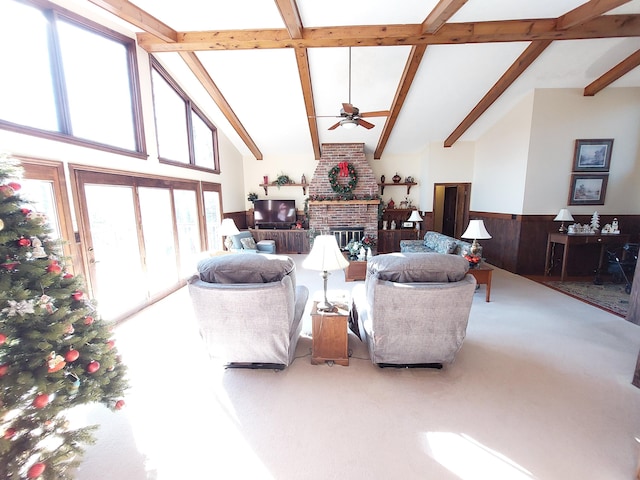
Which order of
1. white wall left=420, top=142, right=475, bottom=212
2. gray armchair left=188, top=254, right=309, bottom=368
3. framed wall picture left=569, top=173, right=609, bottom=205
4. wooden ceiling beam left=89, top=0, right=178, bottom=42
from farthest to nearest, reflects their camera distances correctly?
white wall left=420, top=142, right=475, bottom=212 → framed wall picture left=569, top=173, right=609, bottom=205 → wooden ceiling beam left=89, top=0, right=178, bottom=42 → gray armchair left=188, top=254, right=309, bottom=368

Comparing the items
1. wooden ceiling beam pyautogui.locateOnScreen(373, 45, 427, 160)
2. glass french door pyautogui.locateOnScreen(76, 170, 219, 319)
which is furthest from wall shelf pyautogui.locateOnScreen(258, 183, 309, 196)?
glass french door pyautogui.locateOnScreen(76, 170, 219, 319)

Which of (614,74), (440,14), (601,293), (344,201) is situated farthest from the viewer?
(344,201)

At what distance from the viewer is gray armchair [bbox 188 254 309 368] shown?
2.05 metres

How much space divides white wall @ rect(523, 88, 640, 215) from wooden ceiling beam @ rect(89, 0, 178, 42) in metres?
6.20

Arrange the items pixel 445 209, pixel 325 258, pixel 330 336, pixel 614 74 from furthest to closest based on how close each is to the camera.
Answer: pixel 445 209, pixel 614 74, pixel 330 336, pixel 325 258

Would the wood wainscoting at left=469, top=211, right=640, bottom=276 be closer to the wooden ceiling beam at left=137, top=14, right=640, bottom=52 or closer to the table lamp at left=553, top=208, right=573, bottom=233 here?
the table lamp at left=553, top=208, right=573, bottom=233

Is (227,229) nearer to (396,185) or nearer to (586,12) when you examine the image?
(396,185)

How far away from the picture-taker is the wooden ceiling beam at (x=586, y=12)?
299 centimetres

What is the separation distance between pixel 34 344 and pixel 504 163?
23.8 feet

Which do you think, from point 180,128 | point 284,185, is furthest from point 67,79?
point 284,185

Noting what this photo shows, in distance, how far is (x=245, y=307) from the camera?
6.79 ft

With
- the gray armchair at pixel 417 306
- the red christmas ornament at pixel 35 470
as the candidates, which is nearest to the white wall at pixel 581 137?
the gray armchair at pixel 417 306

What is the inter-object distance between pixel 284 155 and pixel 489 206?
5.47 metres

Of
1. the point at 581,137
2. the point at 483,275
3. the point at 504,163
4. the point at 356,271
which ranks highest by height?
the point at 581,137
